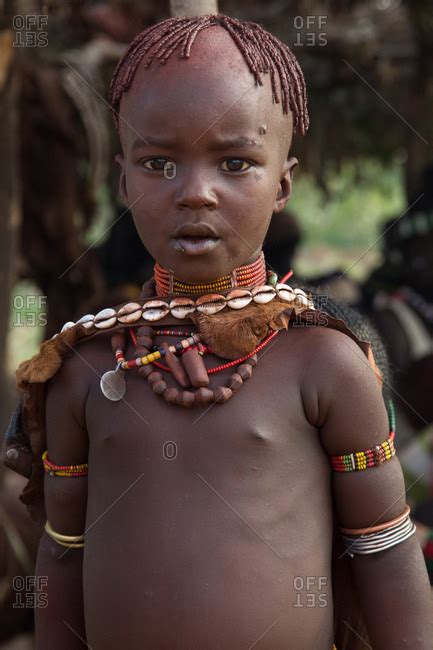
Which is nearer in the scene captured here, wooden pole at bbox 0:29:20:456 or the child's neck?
the child's neck

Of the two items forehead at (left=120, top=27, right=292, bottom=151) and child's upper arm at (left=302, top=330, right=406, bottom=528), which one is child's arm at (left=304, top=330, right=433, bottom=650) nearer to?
child's upper arm at (left=302, top=330, right=406, bottom=528)

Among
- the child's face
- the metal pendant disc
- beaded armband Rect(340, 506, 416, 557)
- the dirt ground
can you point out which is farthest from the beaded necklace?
the dirt ground

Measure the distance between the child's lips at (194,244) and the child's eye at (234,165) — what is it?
0.40 feet

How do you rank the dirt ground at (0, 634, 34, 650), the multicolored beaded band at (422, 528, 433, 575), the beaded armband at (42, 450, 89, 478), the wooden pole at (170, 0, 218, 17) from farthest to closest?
the dirt ground at (0, 634, 34, 650) → the multicolored beaded band at (422, 528, 433, 575) → the wooden pole at (170, 0, 218, 17) → the beaded armband at (42, 450, 89, 478)

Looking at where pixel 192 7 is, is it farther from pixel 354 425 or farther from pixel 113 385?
pixel 354 425

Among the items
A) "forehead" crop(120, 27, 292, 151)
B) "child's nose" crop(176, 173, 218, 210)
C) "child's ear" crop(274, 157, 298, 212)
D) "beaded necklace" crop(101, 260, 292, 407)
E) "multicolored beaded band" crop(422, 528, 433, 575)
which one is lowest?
"multicolored beaded band" crop(422, 528, 433, 575)

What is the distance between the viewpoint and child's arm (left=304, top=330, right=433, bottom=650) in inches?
68.6

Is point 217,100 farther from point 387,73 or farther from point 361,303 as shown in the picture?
point 387,73

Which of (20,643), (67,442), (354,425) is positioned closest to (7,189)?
(20,643)

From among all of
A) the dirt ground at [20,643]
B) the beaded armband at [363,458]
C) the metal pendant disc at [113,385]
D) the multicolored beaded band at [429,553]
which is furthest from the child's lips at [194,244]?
the dirt ground at [20,643]

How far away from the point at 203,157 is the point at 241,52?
21 centimetres

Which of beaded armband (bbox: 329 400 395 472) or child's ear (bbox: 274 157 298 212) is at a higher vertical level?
child's ear (bbox: 274 157 298 212)

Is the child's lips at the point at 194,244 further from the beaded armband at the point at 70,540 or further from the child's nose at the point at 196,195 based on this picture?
the beaded armband at the point at 70,540

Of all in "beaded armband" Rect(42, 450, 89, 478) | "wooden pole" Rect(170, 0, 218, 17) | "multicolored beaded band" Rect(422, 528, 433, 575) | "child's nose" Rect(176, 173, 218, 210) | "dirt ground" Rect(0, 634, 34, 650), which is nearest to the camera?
"child's nose" Rect(176, 173, 218, 210)
